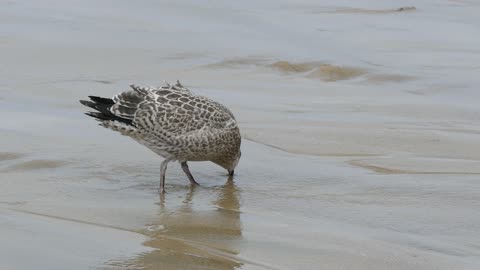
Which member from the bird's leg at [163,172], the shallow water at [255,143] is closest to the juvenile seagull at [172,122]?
the bird's leg at [163,172]

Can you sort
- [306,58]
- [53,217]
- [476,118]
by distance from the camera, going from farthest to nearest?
[306,58] < [476,118] < [53,217]

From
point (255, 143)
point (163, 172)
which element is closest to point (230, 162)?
point (163, 172)

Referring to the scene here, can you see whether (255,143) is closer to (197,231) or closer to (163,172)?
(163,172)

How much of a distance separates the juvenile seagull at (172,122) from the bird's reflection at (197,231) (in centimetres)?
28

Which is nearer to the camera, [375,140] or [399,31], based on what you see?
[375,140]

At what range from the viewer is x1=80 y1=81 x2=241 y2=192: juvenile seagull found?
816 centimetres

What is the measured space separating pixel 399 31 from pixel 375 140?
6.27m

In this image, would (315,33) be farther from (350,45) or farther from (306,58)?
(306,58)

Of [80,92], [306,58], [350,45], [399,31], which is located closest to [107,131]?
[80,92]

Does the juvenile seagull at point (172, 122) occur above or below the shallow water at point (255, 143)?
above

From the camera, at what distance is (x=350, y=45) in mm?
14375

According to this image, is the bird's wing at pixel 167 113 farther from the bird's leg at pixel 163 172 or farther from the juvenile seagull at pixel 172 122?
the bird's leg at pixel 163 172

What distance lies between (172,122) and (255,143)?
1428 millimetres

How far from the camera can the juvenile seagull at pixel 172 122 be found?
8156mm
